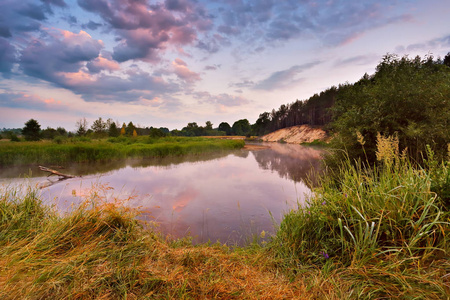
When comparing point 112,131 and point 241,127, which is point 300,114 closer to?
point 112,131

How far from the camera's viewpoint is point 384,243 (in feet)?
8.40

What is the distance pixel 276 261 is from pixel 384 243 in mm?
1469

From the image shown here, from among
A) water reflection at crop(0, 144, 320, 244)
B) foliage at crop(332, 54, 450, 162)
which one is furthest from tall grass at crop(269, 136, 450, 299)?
foliage at crop(332, 54, 450, 162)

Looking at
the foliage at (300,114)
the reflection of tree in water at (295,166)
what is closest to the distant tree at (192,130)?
the foliage at (300,114)

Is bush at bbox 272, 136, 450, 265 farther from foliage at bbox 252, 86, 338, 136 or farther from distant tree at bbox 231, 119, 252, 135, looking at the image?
distant tree at bbox 231, 119, 252, 135

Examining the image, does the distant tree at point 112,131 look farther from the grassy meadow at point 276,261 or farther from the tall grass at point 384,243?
the tall grass at point 384,243

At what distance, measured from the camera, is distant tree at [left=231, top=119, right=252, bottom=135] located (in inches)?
5428

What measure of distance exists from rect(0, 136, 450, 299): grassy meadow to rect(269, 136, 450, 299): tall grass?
1 centimetres

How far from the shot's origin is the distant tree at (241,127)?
138 meters

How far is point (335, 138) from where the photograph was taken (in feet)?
35.0

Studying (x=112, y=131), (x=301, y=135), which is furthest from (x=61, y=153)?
(x=301, y=135)

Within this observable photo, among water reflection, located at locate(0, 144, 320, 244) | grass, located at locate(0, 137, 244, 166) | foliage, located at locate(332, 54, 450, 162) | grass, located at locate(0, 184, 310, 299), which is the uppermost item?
foliage, located at locate(332, 54, 450, 162)

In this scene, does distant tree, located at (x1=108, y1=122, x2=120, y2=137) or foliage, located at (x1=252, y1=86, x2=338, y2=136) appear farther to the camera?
foliage, located at (x1=252, y1=86, x2=338, y2=136)

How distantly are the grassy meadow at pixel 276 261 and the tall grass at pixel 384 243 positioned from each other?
14 millimetres
